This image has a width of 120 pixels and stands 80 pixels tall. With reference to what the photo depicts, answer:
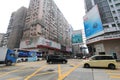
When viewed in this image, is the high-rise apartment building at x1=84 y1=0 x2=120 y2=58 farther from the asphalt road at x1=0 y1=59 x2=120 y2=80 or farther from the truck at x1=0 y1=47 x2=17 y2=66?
the truck at x1=0 y1=47 x2=17 y2=66

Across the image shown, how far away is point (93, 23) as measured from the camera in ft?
120

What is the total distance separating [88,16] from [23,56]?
28768 millimetres

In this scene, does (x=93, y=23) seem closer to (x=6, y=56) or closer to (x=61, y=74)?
(x=6, y=56)

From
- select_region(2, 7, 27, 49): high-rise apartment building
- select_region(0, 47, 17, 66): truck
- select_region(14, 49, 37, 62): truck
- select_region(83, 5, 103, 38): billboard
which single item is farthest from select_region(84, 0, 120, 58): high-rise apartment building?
select_region(2, 7, 27, 49): high-rise apartment building

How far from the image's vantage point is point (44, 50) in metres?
55.7

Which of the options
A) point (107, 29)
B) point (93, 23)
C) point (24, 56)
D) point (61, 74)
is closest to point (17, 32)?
point (24, 56)

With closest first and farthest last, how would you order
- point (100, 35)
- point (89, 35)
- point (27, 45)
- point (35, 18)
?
1. point (100, 35)
2. point (89, 35)
3. point (27, 45)
4. point (35, 18)

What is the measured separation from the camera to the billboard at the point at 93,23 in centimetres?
3383

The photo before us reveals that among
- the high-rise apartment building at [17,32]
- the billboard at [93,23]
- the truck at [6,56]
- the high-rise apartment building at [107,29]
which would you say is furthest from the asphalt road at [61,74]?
the high-rise apartment building at [17,32]

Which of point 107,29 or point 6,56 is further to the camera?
point 107,29

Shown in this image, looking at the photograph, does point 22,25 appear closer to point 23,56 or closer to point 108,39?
point 23,56

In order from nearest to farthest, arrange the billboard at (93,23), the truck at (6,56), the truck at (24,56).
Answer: the truck at (6,56)
the truck at (24,56)
the billboard at (93,23)

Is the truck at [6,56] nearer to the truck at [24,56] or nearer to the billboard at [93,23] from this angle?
the truck at [24,56]

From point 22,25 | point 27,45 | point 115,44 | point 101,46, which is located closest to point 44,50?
point 27,45
